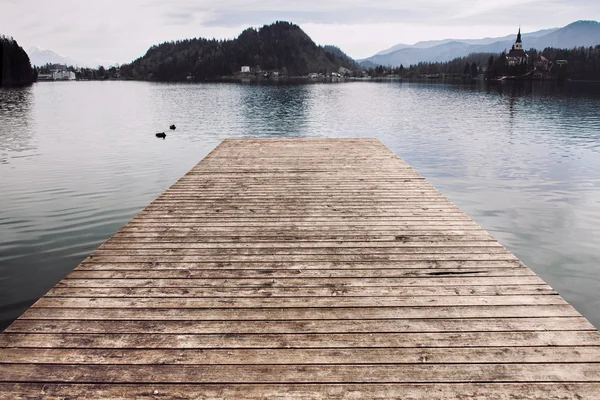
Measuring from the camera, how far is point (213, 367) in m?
3.54

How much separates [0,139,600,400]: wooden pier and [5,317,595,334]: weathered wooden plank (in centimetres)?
2

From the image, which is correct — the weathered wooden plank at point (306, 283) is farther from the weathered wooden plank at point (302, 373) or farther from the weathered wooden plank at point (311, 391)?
the weathered wooden plank at point (311, 391)

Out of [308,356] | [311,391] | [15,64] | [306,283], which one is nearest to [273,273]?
[306,283]

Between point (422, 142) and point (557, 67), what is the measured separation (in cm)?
18432

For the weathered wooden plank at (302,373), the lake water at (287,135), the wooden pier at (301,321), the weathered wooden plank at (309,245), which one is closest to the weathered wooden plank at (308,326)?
the wooden pier at (301,321)

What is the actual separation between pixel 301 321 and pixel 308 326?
0.37 ft

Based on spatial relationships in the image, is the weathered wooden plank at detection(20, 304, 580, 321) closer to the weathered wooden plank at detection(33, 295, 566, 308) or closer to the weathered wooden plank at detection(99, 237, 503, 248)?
the weathered wooden plank at detection(33, 295, 566, 308)

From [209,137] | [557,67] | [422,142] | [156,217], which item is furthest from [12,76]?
[557,67]

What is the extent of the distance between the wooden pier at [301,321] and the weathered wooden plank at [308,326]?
0.06 feet

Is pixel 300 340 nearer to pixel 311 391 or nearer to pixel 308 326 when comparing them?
pixel 308 326

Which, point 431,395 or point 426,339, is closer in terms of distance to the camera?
point 431,395

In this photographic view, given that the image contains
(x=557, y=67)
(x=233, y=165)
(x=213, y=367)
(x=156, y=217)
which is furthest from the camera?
(x=557, y=67)

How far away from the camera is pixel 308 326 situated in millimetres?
4102

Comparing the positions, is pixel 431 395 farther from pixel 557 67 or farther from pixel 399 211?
pixel 557 67
